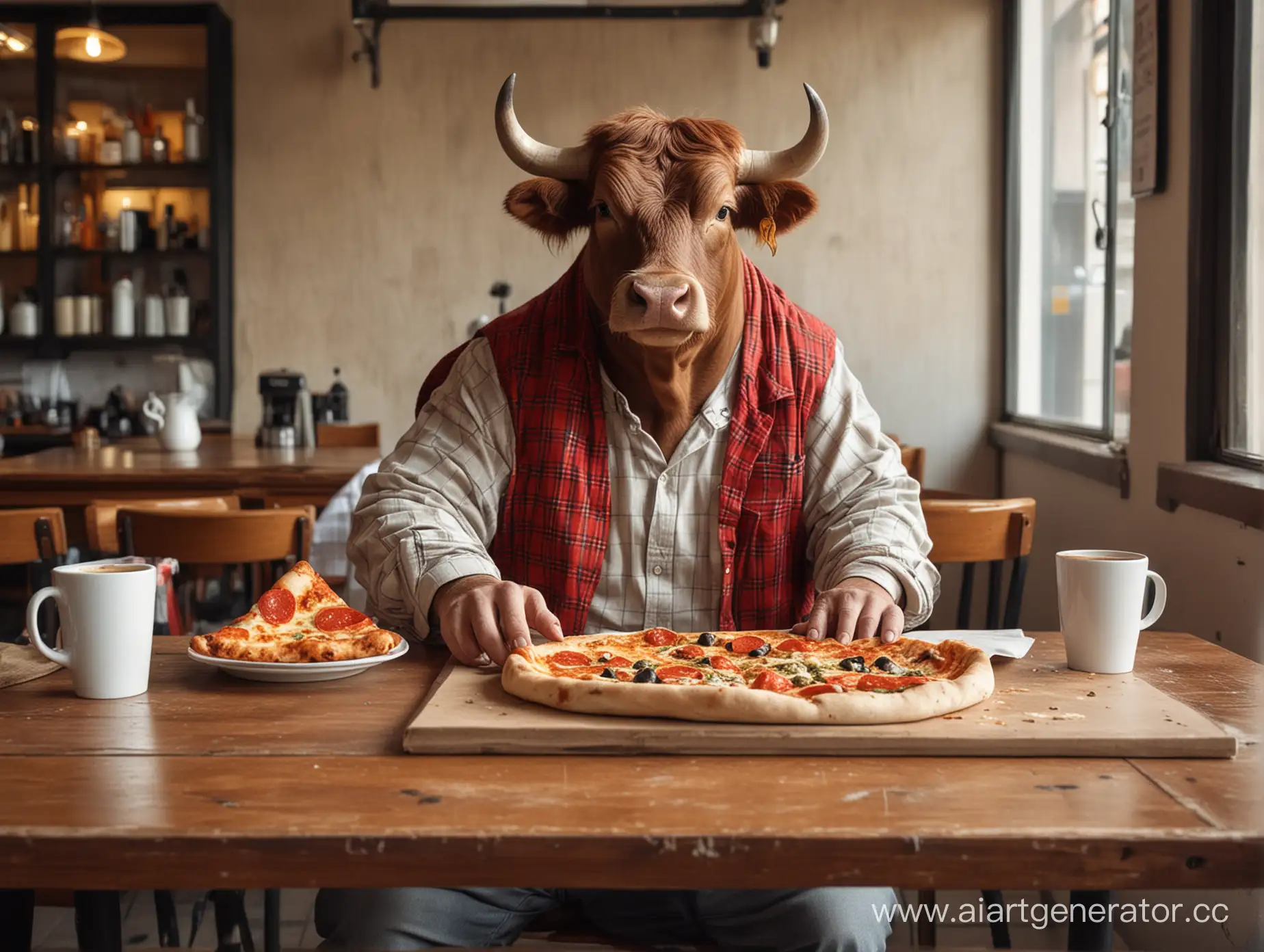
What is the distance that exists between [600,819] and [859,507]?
3.02 ft

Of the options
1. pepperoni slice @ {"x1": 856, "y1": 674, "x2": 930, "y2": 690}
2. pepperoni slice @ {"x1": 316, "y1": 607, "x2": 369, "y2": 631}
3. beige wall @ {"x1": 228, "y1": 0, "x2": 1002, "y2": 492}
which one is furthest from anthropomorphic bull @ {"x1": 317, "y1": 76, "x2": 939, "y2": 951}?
beige wall @ {"x1": 228, "y1": 0, "x2": 1002, "y2": 492}

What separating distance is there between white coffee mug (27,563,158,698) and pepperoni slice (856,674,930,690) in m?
0.75

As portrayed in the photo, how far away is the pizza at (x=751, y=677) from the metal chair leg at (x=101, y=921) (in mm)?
463

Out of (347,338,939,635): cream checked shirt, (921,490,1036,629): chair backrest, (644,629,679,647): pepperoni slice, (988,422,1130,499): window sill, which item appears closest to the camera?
(644,629,679,647): pepperoni slice

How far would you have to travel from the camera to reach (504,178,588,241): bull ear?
78.4 inches

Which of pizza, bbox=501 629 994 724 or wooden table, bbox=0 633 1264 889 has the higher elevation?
pizza, bbox=501 629 994 724

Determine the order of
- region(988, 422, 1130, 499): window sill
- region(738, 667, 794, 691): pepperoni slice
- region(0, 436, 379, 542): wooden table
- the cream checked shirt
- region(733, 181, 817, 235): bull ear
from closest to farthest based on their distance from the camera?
1. region(738, 667, 794, 691): pepperoni slice
2. the cream checked shirt
3. region(733, 181, 817, 235): bull ear
4. region(988, 422, 1130, 499): window sill
5. region(0, 436, 379, 542): wooden table

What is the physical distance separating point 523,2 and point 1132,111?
2.91 meters

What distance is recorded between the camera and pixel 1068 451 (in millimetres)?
4105

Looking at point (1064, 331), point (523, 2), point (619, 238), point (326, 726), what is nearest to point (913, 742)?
point (326, 726)

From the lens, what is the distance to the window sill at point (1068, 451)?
133 inches

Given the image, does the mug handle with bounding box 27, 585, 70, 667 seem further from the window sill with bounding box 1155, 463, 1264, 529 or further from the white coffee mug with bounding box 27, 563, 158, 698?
the window sill with bounding box 1155, 463, 1264, 529

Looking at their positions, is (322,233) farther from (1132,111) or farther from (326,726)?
(326,726)

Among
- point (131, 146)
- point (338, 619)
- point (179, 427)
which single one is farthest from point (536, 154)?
point (131, 146)
